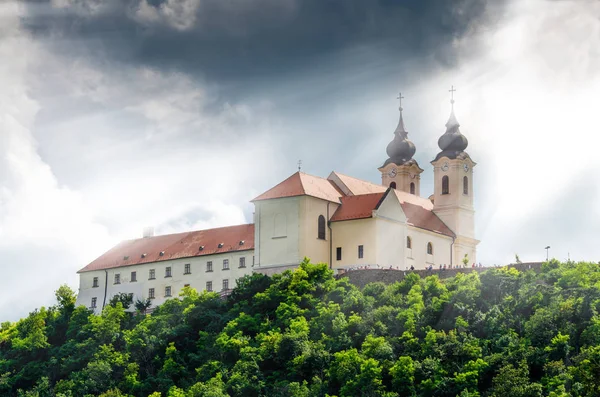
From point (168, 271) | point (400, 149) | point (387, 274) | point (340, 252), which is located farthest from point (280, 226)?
point (400, 149)

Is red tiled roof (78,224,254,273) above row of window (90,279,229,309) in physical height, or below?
above

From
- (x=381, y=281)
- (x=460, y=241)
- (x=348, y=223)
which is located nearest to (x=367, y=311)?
(x=381, y=281)

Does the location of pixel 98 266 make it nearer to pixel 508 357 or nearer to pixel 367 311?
pixel 367 311

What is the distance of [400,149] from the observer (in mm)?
110312

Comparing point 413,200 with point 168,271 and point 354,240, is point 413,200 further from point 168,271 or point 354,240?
point 168,271

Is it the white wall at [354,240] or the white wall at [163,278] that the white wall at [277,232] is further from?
the white wall at [163,278]

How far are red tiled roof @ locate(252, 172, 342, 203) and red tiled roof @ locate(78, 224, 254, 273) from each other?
681cm

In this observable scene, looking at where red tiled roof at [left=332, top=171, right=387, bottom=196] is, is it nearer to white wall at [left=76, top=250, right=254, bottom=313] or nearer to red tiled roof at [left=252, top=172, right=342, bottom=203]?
red tiled roof at [left=252, top=172, right=342, bottom=203]

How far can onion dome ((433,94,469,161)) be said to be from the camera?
105062mm

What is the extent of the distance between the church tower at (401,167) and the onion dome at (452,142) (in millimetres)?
4537

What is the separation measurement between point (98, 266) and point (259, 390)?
3110 centimetres

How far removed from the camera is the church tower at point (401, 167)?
10944cm

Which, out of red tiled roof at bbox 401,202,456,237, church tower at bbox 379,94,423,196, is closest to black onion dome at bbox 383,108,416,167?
church tower at bbox 379,94,423,196

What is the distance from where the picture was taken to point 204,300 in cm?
9400
